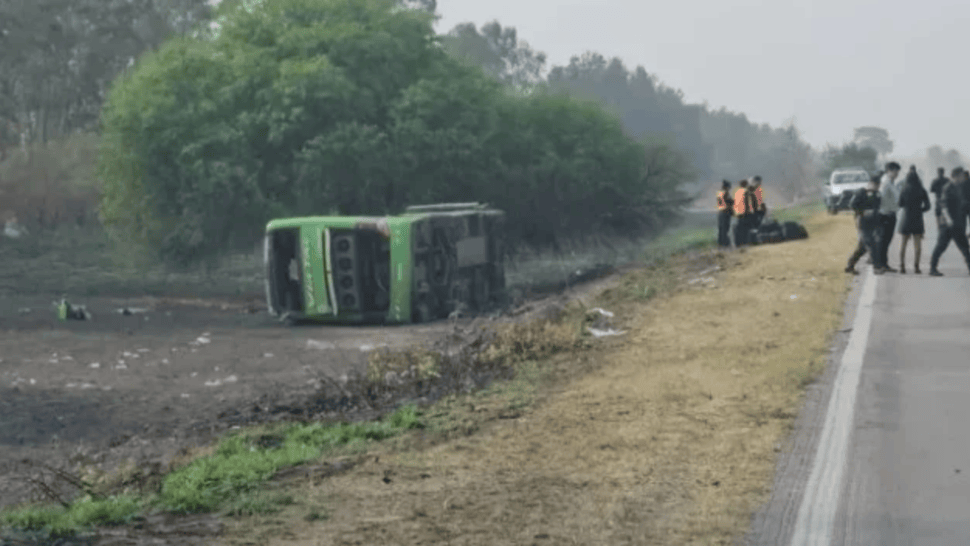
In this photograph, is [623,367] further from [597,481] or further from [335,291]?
[335,291]

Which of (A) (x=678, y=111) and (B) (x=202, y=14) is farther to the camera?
(A) (x=678, y=111)

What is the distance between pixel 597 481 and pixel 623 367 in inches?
224

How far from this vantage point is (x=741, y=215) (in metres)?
30.4

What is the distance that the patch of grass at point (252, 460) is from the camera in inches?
320

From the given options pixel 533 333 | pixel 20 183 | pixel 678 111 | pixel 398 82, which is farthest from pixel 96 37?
pixel 678 111

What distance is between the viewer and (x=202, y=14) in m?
80.0

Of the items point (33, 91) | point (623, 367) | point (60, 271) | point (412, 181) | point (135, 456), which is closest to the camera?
point (135, 456)

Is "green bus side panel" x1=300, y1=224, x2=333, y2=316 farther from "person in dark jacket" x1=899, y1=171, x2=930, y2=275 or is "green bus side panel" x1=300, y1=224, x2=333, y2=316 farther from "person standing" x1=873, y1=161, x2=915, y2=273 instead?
"person in dark jacket" x1=899, y1=171, x2=930, y2=275

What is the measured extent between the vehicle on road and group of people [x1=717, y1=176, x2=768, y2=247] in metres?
17.4

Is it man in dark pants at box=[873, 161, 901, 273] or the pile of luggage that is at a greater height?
man in dark pants at box=[873, 161, 901, 273]

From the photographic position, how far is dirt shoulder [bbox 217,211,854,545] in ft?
23.9

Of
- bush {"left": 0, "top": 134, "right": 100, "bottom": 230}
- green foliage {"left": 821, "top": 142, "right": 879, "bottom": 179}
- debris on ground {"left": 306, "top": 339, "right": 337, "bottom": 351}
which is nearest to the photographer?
debris on ground {"left": 306, "top": 339, "right": 337, "bottom": 351}

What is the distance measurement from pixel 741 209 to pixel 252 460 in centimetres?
2231

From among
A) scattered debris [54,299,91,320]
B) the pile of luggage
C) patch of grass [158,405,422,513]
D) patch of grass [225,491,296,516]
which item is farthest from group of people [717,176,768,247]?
patch of grass [225,491,296,516]
